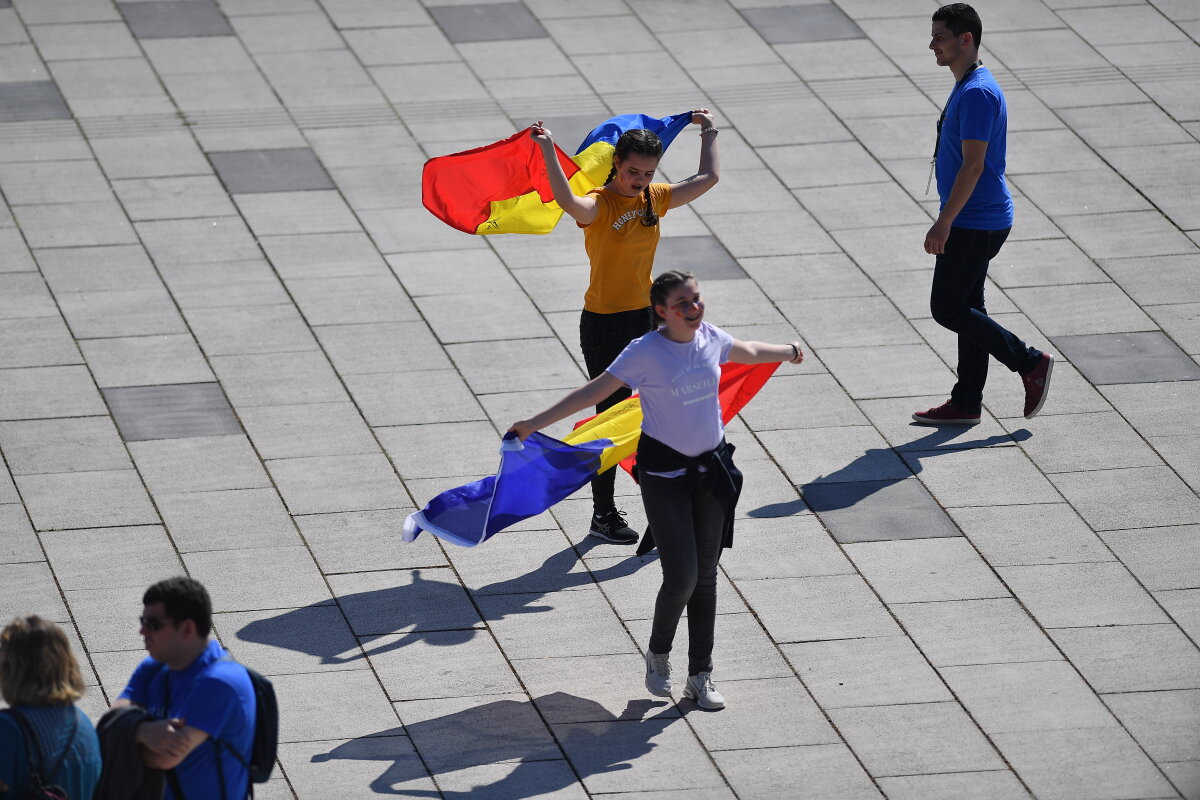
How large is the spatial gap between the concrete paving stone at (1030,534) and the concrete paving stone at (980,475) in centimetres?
10

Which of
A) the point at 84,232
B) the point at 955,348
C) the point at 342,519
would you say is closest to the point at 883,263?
the point at 955,348

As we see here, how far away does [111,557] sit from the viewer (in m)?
8.17

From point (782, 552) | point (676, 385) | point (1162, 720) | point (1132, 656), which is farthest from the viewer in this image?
point (782, 552)

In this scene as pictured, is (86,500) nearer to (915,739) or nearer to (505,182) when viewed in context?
(505,182)

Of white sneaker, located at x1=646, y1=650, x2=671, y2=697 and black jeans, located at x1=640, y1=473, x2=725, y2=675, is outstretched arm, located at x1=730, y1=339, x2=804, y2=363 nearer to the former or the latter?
black jeans, located at x1=640, y1=473, x2=725, y2=675

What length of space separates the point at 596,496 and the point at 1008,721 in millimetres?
2436

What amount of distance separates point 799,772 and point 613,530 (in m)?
2.11

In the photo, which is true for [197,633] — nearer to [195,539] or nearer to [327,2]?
[195,539]

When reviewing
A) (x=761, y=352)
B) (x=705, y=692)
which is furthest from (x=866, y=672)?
(x=761, y=352)

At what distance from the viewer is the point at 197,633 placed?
5074 mm

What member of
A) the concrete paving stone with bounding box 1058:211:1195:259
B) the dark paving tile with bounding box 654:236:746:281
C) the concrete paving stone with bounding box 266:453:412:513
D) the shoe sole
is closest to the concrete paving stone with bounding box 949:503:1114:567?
the shoe sole

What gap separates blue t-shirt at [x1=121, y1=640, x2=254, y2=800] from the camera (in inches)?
198

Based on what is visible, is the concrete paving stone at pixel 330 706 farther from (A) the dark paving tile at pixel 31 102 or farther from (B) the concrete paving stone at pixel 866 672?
(A) the dark paving tile at pixel 31 102

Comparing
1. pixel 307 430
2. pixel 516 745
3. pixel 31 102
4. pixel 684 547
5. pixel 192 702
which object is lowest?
pixel 31 102
